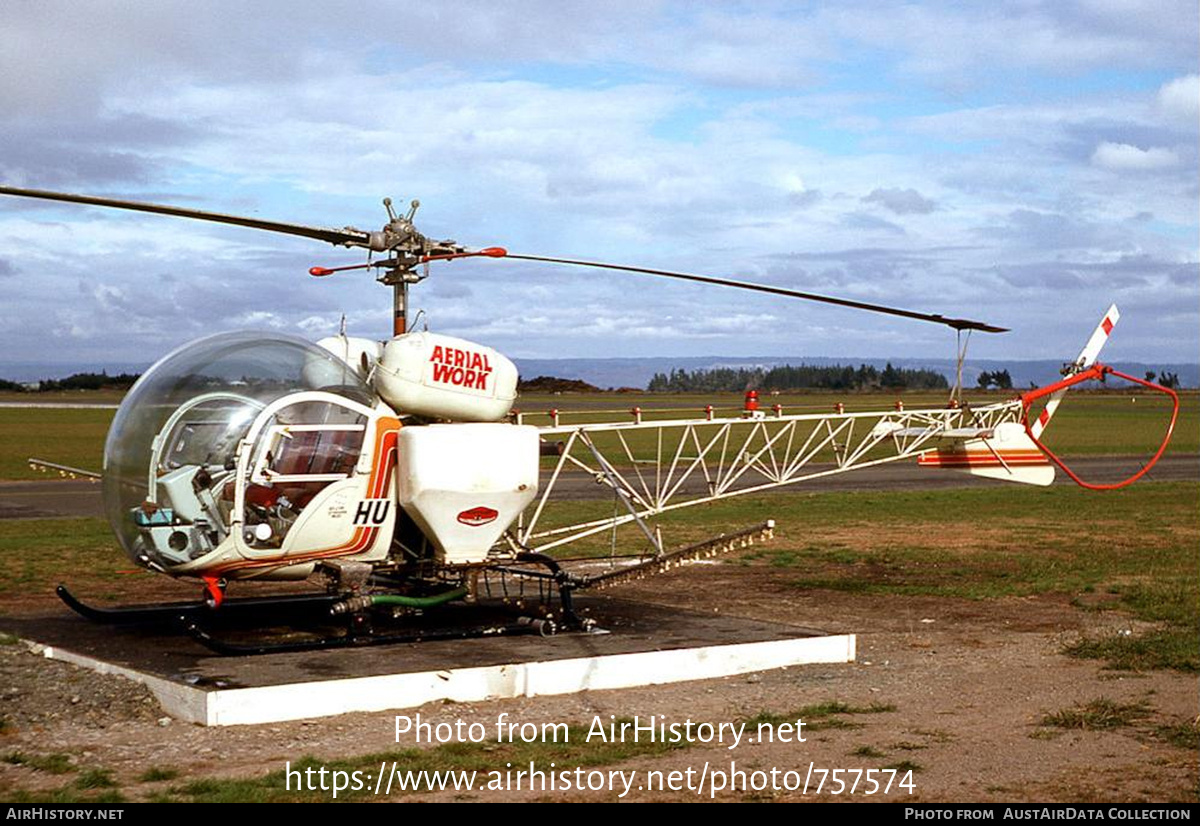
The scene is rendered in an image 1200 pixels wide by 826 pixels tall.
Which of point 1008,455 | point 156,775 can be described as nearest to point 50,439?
point 1008,455

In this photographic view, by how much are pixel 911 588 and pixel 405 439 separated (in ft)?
29.6

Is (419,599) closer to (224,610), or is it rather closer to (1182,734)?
(224,610)

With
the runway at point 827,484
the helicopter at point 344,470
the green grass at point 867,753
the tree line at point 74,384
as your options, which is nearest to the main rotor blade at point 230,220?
the helicopter at point 344,470

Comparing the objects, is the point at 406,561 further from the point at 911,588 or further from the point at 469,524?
the point at 911,588

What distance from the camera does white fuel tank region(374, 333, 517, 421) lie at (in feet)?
43.1

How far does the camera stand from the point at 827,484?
40031 millimetres

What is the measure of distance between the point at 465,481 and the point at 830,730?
4.38 meters

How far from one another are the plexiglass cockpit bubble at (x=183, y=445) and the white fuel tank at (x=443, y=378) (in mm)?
1043

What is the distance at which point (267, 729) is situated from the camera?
34.3ft

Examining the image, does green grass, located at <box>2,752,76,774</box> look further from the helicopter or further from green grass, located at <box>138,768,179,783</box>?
the helicopter

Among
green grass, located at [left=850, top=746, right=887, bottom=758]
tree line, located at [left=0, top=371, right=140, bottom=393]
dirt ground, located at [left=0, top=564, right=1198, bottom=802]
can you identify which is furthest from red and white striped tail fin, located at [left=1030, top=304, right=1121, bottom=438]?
tree line, located at [left=0, top=371, right=140, bottom=393]

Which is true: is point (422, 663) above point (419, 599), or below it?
below

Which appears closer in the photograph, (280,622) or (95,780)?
(95,780)
